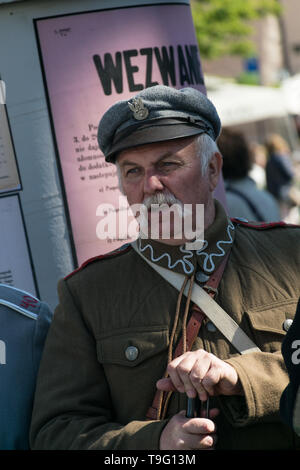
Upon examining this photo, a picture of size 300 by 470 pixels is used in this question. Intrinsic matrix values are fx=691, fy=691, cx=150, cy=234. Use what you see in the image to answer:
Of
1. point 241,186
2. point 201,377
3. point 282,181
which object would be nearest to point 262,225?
point 201,377

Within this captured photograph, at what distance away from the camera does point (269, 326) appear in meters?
2.15

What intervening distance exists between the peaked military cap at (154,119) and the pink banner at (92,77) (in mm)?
567

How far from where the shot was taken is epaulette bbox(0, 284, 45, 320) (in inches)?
94.7

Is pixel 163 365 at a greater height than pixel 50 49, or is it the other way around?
pixel 50 49

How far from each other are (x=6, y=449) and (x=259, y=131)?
20844 mm

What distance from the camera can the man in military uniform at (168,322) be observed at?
6.63ft

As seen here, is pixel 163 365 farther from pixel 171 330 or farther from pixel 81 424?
pixel 81 424

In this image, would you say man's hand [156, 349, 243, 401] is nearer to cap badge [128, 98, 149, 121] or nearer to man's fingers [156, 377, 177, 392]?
man's fingers [156, 377, 177, 392]

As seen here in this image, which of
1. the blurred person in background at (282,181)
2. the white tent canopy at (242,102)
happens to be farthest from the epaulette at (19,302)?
the white tent canopy at (242,102)

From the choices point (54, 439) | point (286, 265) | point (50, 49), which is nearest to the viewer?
point (54, 439)

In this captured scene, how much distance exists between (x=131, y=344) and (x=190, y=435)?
36cm

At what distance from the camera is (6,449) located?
2.28m

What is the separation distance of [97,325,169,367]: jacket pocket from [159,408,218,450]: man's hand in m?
0.26

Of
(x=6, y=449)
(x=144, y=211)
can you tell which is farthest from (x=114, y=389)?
(x=144, y=211)
